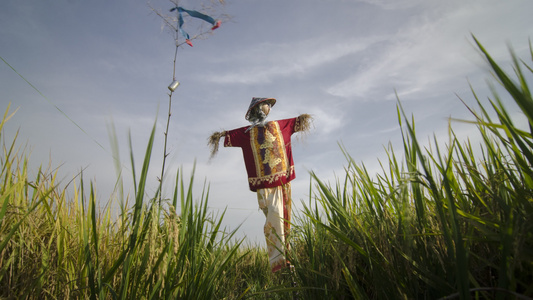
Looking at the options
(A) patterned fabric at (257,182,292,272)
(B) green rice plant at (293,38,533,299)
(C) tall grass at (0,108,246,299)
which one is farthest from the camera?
(A) patterned fabric at (257,182,292,272)

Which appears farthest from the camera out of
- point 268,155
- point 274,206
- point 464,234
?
point 268,155

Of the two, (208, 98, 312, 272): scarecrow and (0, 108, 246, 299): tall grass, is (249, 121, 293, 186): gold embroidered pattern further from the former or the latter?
(0, 108, 246, 299): tall grass

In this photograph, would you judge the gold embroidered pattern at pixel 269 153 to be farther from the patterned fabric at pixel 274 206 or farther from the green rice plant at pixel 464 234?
the green rice plant at pixel 464 234

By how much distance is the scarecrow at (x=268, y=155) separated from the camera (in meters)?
3.56

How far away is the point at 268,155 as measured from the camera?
3713 millimetres

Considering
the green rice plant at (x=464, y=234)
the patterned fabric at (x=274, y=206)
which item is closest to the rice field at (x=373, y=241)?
the green rice plant at (x=464, y=234)

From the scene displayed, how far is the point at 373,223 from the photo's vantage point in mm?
1180

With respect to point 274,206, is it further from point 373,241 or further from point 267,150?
point 373,241

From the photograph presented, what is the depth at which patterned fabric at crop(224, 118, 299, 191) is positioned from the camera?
3.66 metres

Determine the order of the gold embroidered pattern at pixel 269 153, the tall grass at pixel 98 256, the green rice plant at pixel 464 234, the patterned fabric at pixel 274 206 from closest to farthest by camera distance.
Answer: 1. the green rice plant at pixel 464 234
2. the tall grass at pixel 98 256
3. the patterned fabric at pixel 274 206
4. the gold embroidered pattern at pixel 269 153

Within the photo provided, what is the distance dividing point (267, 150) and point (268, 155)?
6cm

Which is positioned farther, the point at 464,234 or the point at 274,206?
the point at 274,206

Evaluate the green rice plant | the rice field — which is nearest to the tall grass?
the rice field

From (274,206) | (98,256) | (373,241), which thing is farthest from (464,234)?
(274,206)
